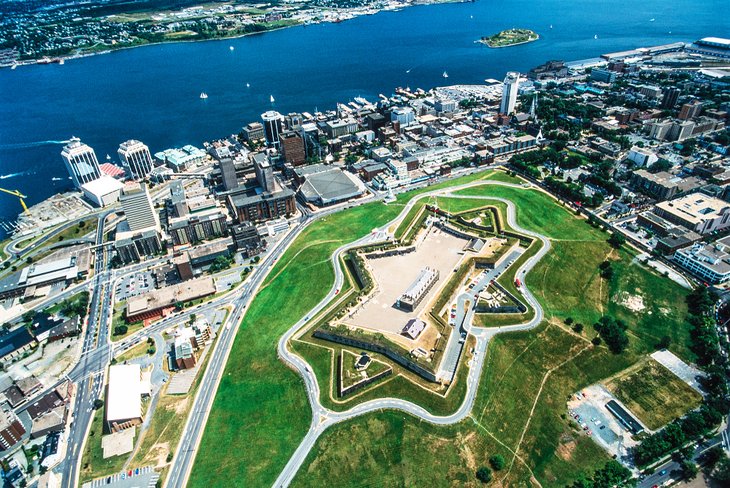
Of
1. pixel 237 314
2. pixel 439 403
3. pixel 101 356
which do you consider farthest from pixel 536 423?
pixel 101 356

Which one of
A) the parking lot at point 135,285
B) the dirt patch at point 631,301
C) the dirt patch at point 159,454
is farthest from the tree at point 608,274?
the parking lot at point 135,285

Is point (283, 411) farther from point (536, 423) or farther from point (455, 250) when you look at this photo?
point (455, 250)

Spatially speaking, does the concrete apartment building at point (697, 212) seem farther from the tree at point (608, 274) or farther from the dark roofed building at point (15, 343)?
the dark roofed building at point (15, 343)

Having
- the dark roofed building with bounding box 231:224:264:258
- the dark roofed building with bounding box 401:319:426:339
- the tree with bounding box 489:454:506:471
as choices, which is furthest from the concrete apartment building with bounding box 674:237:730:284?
the dark roofed building with bounding box 231:224:264:258

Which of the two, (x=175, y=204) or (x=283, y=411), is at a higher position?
(x=175, y=204)

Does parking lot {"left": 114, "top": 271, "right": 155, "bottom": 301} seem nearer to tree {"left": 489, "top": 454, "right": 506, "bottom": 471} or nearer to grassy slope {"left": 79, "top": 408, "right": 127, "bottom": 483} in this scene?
grassy slope {"left": 79, "top": 408, "right": 127, "bottom": 483}

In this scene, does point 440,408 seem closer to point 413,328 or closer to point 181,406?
point 413,328
